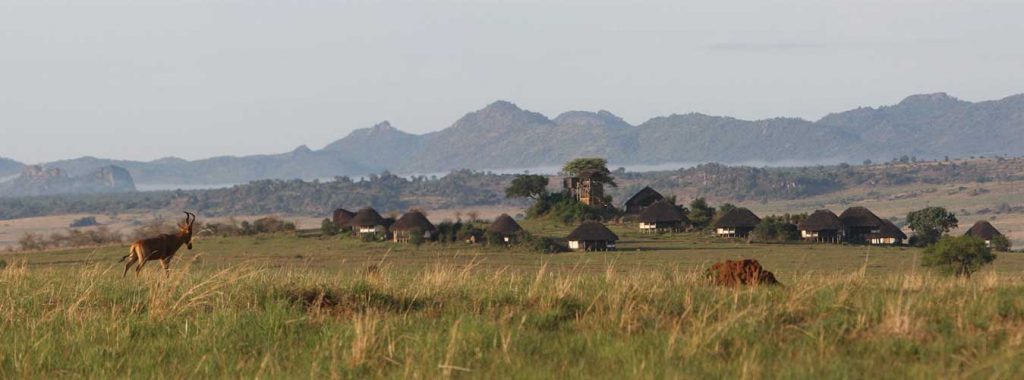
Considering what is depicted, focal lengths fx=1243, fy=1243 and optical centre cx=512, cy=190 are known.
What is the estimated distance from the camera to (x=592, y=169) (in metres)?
132

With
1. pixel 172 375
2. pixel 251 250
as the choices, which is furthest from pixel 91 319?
pixel 251 250

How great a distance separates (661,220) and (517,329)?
99.8 meters

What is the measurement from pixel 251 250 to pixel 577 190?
4849cm

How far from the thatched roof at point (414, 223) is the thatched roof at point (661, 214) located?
20.2m

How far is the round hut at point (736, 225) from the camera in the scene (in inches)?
4090

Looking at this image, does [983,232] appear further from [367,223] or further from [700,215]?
[367,223]

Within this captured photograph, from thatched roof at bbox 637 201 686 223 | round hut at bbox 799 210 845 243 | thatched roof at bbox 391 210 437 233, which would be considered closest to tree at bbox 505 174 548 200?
thatched roof at bbox 637 201 686 223

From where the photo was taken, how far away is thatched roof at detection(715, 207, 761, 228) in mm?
104062

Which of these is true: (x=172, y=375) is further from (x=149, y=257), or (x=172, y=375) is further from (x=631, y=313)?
(x=149, y=257)

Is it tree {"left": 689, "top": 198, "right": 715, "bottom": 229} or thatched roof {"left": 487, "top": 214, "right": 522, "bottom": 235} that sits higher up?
tree {"left": 689, "top": 198, "right": 715, "bottom": 229}

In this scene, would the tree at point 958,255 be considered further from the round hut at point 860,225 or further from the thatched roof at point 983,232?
the round hut at point 860,225

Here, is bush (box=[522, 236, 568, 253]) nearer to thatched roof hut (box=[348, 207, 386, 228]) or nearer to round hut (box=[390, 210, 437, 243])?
round hut (box=[390, 210, 437, 243])

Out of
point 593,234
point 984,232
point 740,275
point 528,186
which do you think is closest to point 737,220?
point 593,234

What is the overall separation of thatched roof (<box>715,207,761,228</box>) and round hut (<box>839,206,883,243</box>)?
838cm
